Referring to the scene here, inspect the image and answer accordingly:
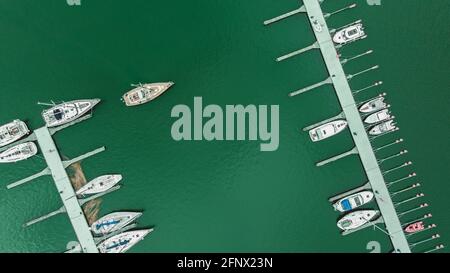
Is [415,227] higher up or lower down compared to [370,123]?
lower down

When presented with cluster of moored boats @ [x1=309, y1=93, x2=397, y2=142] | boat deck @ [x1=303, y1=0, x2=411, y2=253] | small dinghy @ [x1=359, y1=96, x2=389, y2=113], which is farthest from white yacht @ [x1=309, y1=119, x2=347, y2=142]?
small dinghy @ [x1=359, y1=96, x2=389, y2=113]

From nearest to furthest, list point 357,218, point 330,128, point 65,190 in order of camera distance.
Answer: point 65,190 → point 330,128 → point 357,218

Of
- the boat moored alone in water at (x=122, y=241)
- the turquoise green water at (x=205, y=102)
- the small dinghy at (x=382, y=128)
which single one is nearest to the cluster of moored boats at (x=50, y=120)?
the turquoise green water at (x=205, y=102)

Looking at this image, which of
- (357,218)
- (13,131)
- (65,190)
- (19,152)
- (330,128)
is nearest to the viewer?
(13,131)

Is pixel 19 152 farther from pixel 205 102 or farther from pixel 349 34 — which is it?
pixel 349 34

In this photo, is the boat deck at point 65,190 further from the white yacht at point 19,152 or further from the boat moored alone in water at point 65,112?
the boat moored alone in water at point 65,112

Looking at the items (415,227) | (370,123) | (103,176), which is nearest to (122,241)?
(103,176)

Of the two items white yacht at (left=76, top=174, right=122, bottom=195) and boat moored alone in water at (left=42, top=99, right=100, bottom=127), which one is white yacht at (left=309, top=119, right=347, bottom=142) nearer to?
Result: white yacht at (left=76, top=174, right=122, bottom=195)
